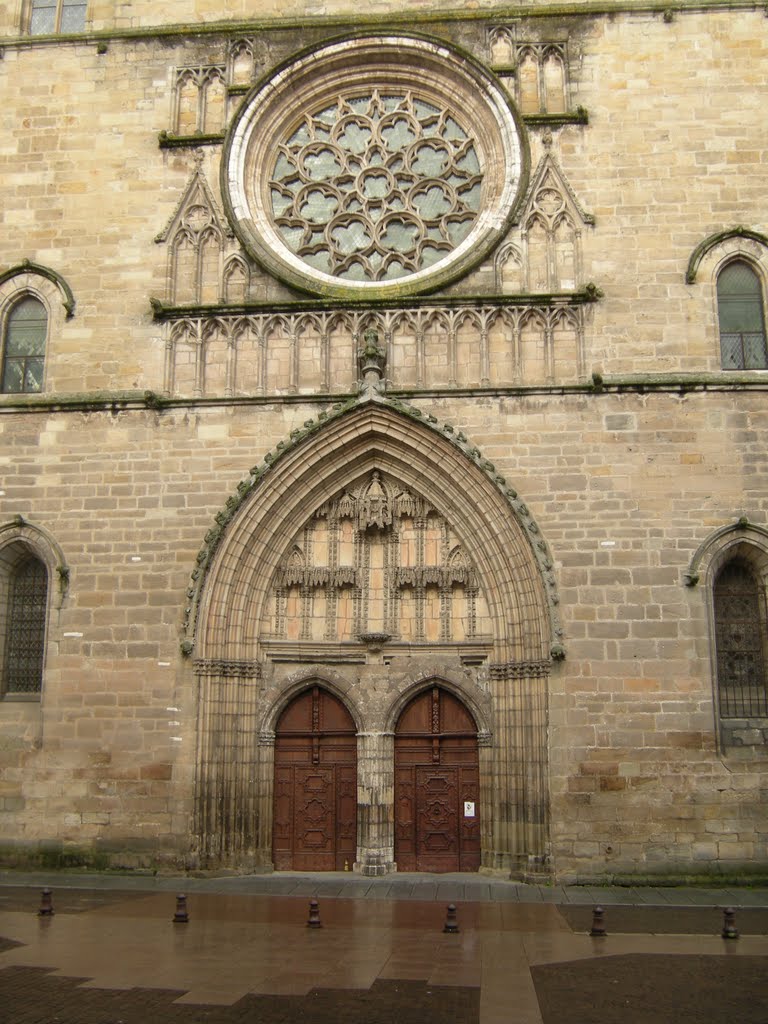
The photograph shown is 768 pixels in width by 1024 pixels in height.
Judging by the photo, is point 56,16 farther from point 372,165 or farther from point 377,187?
point 377,187

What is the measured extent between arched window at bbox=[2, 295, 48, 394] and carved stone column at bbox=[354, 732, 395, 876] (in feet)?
25.0

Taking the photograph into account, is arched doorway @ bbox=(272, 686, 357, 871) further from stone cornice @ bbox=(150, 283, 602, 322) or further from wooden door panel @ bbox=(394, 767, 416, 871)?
stone cornice @ bbox=(150, 283, 602, 322)

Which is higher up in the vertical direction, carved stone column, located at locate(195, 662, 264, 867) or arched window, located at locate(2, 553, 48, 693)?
arched window, located at locate(2, 553, 48, 693)

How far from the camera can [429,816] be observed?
1478 centimetres

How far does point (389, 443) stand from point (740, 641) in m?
5.89

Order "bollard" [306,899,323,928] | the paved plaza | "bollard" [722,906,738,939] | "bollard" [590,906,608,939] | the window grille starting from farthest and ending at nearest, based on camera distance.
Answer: the window grille, "bollard" [306,899,323,928], "bollard" [590,906,608,939], "bollard" [722,906,738,939], the paved plaza

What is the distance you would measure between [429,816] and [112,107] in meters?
12.5

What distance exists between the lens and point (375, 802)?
14656 millimetres

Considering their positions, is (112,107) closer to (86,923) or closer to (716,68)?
(716,68)

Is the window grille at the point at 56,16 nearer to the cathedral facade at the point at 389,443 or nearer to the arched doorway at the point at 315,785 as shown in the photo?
the cathedral facade at the point at 389,443

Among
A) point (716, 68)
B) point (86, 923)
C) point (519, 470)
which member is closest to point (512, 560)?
point (519, 470)

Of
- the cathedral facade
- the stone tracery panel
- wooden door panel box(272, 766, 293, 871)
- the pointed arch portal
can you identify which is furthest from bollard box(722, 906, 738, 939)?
wooden door panel box(272, 766, 293, 871)

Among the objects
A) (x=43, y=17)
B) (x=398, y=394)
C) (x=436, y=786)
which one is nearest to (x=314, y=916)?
(x=436, y=786)

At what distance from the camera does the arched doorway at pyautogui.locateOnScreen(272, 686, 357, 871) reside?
14.8 meters
